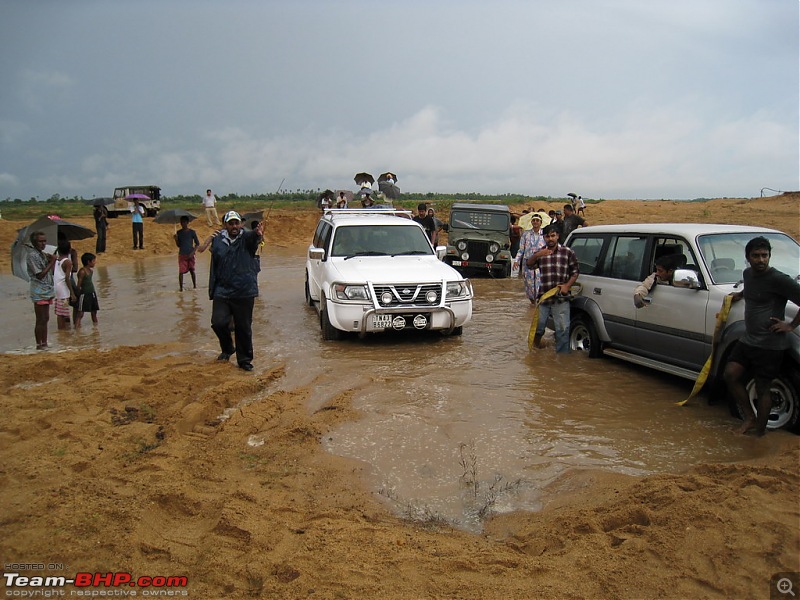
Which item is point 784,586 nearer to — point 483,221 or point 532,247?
point 532,247

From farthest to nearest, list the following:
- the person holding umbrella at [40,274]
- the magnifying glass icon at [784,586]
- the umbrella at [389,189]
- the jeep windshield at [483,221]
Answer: the umbrella at [389,189] < the jeep windshield at [483,221] < the person holding umbrella at [40,274] < the magnifying glass icon at [784,586]

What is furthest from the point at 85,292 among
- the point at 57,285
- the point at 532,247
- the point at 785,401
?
the point at 785,401

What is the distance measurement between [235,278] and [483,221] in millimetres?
10754

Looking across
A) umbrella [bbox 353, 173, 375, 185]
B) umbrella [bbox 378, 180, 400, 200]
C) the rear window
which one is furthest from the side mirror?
umbrella [bbox 353, 173, 375, 185]

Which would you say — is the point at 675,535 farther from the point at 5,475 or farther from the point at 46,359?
the point at 46,359

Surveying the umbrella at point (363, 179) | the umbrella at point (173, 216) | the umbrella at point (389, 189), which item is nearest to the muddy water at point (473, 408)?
the umbrella at point (173, 216)

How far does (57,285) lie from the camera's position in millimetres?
10133

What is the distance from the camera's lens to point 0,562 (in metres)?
3.40

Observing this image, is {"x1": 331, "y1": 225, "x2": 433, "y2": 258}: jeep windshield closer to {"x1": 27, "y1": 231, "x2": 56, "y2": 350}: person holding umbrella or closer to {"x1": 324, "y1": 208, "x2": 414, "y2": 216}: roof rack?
{"x1": 324, "y1": 208, "x2": 414, "y2": 216}: roof rack

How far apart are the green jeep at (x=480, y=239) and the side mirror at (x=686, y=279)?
36.2ft

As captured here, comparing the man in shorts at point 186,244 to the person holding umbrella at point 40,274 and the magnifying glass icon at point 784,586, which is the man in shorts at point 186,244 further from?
the magnifying glass icon at point 784,586

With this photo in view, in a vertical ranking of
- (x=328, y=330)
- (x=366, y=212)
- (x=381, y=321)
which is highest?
Result: (x=366, y=212)

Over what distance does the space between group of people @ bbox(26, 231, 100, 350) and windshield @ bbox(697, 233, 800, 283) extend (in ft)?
28.8

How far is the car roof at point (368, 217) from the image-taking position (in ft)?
34.2
